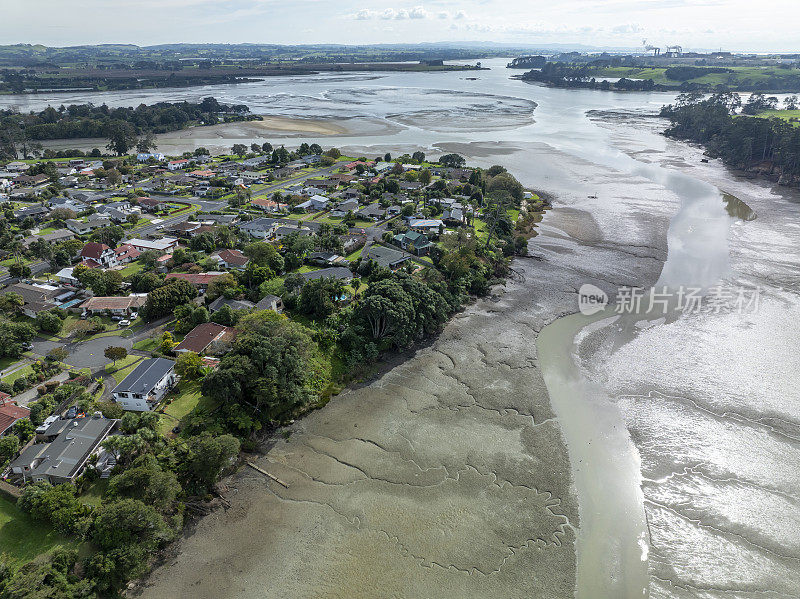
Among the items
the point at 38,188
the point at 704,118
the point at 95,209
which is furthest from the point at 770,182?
the point at 38,188

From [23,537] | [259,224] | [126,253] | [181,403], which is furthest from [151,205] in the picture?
[23,537]

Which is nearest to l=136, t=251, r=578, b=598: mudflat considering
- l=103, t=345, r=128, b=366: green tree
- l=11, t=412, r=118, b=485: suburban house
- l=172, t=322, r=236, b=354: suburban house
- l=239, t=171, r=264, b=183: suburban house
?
l=11, t=412, r=118, b=485: suburban house

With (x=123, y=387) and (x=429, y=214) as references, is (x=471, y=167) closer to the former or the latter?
(x=429, y=214)

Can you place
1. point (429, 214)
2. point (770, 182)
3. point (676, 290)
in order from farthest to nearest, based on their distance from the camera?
point (770, 182) → point (429, 214) → point (676, 290)

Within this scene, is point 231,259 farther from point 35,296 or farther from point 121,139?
point 121,139

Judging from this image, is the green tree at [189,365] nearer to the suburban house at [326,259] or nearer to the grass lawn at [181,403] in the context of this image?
the grass lawn at [181,403]

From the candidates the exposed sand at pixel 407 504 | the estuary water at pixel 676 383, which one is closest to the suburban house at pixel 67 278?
the exposed sand at pixel 407 504

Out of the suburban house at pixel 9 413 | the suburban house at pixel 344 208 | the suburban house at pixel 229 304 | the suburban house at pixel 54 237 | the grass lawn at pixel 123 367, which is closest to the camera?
the suburban house at pixel 9 413
